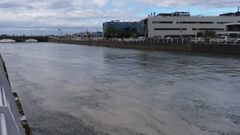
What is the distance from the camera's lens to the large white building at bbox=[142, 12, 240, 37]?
156 metres

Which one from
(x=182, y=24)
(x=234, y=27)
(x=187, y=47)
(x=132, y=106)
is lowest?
(x=132, y=106)

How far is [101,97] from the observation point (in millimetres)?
21266

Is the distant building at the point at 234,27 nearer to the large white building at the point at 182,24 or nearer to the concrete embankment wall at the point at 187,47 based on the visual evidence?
the large white building at the point at 182,24

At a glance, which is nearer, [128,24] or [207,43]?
[207,43]

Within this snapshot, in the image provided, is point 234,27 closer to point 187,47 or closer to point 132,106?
point 187,47

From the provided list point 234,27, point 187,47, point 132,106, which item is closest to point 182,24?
point 234,27

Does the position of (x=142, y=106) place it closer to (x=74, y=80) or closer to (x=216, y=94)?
(x=216, y=94)

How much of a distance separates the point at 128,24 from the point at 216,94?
16696 cm

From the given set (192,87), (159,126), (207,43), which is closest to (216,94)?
(192,87)

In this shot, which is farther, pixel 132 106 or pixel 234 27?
pixel 234 27

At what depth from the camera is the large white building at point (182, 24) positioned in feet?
512

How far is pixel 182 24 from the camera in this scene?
517 ft

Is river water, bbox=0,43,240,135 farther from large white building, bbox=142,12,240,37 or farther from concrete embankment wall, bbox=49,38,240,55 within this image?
large white building, bbox=142,12,240,37

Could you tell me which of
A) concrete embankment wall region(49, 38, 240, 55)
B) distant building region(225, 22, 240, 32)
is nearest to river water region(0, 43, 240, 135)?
concrete embankment wall region(49, 38, 240, 55)
